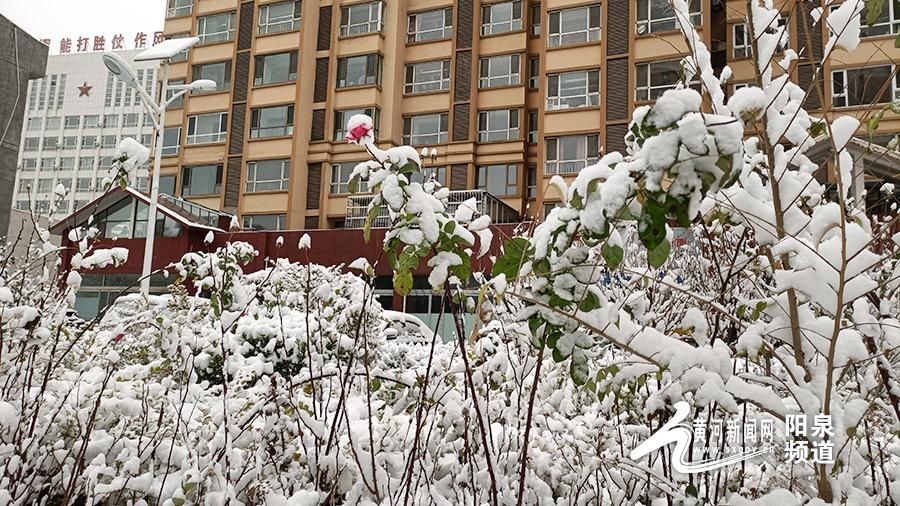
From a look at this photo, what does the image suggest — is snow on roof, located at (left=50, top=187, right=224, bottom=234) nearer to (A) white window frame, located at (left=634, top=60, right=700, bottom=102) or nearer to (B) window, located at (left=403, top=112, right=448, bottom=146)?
(B) window, located at (left=403, top=112, right=448, bottom=146)

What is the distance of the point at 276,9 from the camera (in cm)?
2934

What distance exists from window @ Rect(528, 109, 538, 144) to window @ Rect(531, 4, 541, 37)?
10.7ft

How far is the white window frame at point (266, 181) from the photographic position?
2758 cm

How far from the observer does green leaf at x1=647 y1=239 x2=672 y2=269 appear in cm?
151

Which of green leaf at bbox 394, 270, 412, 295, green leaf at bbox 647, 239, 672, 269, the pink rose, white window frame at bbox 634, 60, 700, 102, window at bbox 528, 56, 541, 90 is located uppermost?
window at bbox 528, 56, 541, 90

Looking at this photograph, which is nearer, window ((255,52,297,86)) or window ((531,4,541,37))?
window ((531,4,541,37))

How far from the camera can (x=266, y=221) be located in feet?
90.8

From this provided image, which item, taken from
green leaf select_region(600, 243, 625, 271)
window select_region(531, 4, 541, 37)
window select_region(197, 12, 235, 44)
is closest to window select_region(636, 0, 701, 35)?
window select_region(531, 4, 541, 37)

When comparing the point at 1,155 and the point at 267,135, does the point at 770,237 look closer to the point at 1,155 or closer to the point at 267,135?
the point at 1,155

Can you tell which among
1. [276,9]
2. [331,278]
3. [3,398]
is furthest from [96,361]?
[276,9]

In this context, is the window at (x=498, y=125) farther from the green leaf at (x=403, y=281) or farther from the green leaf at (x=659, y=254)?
the green leaf at (x=659, y=254)

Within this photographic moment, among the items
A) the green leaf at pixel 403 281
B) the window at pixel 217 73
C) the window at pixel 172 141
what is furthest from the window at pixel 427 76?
the green leaf at pixel 403 281

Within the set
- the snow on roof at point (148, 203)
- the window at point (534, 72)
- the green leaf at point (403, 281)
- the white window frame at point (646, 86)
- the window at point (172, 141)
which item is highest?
→ the window at point (534, 72)

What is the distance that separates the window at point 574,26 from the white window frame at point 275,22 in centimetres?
1089
